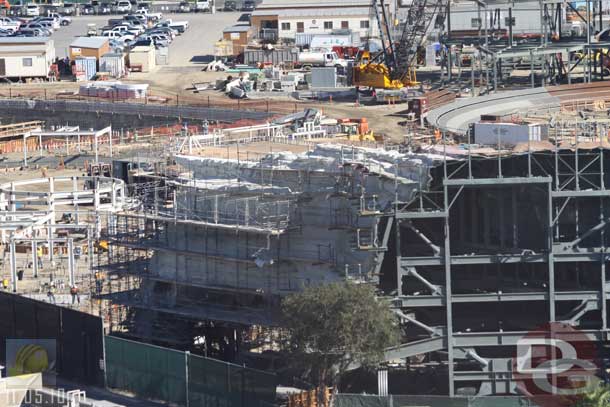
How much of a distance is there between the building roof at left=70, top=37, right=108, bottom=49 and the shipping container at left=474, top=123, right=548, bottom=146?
168 ft

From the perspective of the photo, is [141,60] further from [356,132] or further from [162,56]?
[356,132]

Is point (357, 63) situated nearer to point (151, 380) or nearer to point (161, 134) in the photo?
point (161, 134)

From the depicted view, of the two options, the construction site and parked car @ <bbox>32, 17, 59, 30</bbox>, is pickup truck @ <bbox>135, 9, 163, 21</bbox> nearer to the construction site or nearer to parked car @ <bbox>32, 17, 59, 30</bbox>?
parked car @ <bbox>32, 17, 59, 30</bbox>

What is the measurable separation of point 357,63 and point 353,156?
4331 cm

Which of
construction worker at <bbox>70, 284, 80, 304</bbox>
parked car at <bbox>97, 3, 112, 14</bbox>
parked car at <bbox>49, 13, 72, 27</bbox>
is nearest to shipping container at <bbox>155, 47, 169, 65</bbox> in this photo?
parked car at <bbox>49, 13, 72, 27</bbox>

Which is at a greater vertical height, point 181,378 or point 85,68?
point 85,68

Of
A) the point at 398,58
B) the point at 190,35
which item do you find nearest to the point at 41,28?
the point at 190,35

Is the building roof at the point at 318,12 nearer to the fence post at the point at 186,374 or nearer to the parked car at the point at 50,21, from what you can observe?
the parked car at the point at 50,21

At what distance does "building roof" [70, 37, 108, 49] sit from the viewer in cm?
9719

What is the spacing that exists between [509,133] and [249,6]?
71.6 meters

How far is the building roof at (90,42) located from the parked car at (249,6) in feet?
56.0

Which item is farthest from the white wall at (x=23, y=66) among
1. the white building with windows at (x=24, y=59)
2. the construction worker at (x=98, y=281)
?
the construction worker at (x=98, y=281)

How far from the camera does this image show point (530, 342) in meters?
41.2

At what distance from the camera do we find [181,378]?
3994 centimetres
